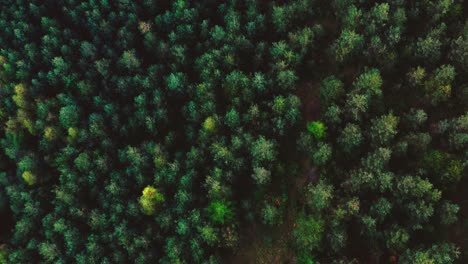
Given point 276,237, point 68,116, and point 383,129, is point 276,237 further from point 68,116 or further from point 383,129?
point 68,116

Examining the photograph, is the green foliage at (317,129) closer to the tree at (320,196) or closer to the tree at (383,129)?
the tree at (383,129)

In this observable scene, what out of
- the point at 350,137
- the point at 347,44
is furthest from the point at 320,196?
the point at 347,44

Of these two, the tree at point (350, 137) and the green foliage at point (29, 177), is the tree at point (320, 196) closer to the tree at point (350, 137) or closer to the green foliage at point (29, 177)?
the tree at point (350, 137)

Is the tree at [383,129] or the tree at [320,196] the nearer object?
the tree at [320,196]

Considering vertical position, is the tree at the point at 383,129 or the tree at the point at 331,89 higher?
the tree at the point at 331,89

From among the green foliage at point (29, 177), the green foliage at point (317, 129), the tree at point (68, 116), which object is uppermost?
the tree at point (68, 116)

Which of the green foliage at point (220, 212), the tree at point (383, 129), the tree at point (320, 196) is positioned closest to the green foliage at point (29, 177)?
the green foliage at point (220, 212)

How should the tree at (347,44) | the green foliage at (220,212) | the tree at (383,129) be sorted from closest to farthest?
1. the tree at (383,129)
2. the green foliage at (220,212)
3. the tree at (347,44)

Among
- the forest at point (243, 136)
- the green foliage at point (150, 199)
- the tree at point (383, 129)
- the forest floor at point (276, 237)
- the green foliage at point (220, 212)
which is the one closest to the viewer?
the forest at point (243, 136)
